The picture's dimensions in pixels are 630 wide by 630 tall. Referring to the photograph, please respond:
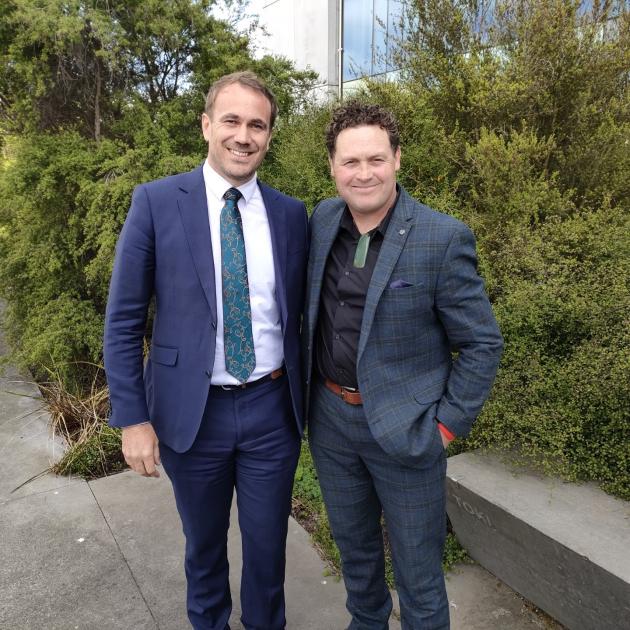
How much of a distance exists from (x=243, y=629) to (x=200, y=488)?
830mm

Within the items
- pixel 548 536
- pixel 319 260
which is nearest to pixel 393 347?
pixel 319 260

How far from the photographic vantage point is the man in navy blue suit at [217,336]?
1.88m

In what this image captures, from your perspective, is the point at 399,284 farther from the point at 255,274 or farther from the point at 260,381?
the point at 260,381

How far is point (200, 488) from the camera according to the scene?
2.07 metres

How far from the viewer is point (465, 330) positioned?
179 centimetres

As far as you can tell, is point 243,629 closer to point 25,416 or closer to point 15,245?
point 25,416

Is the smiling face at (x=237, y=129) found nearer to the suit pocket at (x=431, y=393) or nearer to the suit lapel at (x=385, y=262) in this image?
the suit lapel at (x=385, y=262)

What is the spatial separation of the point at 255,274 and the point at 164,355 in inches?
17.8

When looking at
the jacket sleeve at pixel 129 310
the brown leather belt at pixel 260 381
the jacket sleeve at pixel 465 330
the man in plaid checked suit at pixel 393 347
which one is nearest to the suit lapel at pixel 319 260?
the man in plaid checked suit at pixel 393 347

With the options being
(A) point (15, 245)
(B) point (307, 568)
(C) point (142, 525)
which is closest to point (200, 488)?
(B) point (307, 568)

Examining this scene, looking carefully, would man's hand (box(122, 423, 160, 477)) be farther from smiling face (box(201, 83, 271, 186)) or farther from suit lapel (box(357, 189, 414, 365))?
smiling face (box(201, 83, 271, 186))

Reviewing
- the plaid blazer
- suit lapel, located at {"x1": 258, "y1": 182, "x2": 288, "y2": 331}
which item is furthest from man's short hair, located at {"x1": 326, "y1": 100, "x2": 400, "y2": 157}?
suit lapel, located at {"x1": 258, "y1": 182, "x2": 288, "y2": 331}

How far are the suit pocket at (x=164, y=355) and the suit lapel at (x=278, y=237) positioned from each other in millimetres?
422

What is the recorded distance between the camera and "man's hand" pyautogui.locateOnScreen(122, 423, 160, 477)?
75.7 inches
